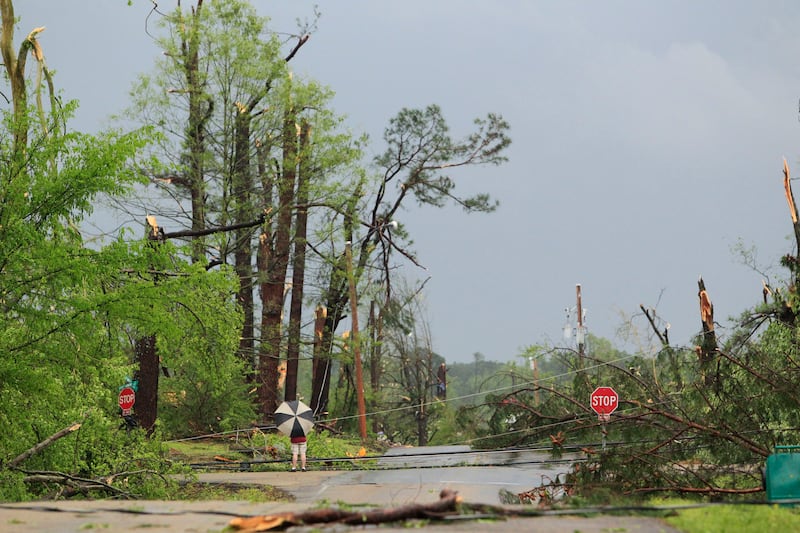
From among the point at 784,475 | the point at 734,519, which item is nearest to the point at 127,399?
the point at 784,475

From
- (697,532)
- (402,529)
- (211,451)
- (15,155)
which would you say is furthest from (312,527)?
(211,451)

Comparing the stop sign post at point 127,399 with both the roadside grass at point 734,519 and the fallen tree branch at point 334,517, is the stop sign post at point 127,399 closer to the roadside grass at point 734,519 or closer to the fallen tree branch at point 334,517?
the fallen tree branch at point 334,517

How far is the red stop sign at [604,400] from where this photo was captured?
47.4 ft

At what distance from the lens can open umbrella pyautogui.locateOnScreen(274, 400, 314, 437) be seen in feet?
74.1

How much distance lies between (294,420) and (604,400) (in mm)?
9817

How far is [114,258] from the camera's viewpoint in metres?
13.8

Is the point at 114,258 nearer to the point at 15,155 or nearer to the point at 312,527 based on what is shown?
the point at 15,155

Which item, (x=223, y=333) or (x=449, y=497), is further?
(x=223, y=333)

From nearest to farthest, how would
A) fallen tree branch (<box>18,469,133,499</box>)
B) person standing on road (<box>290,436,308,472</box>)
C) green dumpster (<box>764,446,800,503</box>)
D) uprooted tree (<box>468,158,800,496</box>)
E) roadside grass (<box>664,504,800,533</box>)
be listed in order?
roadside grass (<box>664,504,800,533</box>) → green dumpster (<box>764,446,800,503</box>) → uprooted tree (<box>468,158,800,496</box>) → fallen tree branch (<box>18,469,133,499</box>) → person standing on road (<box>290,436,308,472</box>)

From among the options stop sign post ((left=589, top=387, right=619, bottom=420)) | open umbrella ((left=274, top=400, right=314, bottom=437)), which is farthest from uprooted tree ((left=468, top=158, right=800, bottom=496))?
open umbrella ((left=274, top=400, right=314, bottom=437))

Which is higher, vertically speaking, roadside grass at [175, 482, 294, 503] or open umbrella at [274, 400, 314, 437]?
open umbrella at [274, 400, 314, 437]

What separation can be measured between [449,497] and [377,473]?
15.7 m

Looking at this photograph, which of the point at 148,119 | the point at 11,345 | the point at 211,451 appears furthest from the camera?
the point at 148,119

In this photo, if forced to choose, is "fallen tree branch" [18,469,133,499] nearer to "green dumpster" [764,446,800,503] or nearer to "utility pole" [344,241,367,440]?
"green dumpster" [764,446,800,503]
